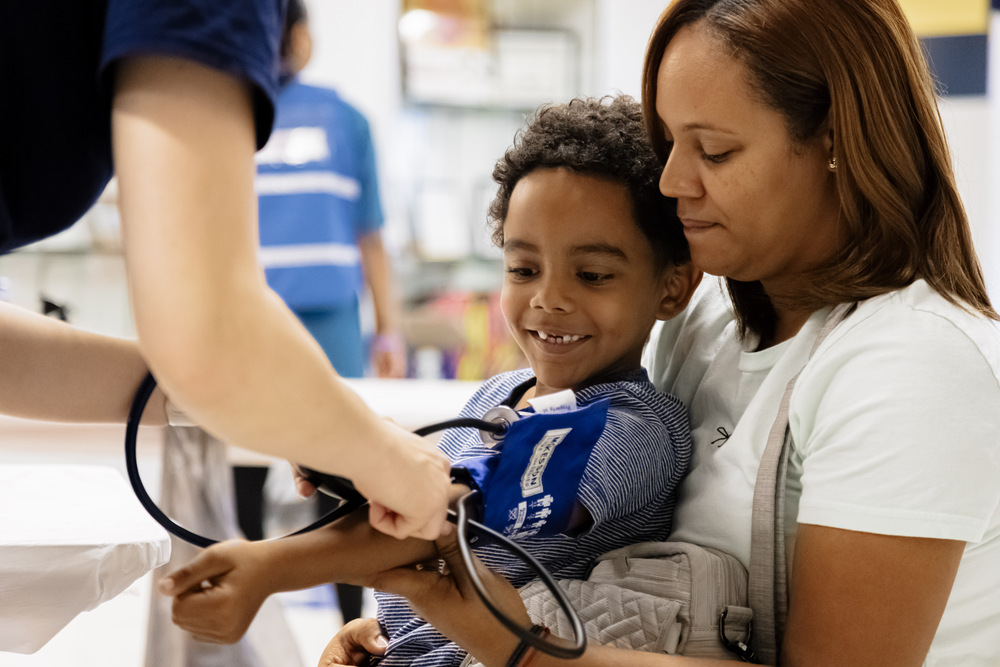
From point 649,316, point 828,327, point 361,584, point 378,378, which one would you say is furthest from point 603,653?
point 378,378

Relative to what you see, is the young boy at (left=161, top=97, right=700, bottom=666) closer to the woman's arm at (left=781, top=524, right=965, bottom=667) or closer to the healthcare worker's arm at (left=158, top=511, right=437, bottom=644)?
the healthcare worker's arm at (left=158, top=511, right=437, bottom=644)

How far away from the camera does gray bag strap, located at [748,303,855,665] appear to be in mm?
881

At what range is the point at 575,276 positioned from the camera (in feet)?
3.79

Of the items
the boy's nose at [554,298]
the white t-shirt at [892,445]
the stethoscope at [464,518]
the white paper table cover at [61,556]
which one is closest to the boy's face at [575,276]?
the boy's nose at [554,298]

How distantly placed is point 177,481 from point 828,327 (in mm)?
785

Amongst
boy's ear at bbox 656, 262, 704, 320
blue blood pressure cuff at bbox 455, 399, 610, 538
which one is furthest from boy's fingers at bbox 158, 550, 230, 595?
boy's ear at bbox 656, 262, 704, 320

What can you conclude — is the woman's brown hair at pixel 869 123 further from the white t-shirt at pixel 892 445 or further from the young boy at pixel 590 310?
the young boy at pixel 590 310

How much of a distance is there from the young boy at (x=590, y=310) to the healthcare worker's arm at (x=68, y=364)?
0.35m

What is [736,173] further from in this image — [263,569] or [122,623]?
[122,623]

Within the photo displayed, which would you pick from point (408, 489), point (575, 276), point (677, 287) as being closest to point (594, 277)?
point (575, 276)

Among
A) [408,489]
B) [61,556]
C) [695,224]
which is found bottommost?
[61,556]

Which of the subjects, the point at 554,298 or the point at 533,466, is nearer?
the point at 533,466

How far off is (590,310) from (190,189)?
71 cm

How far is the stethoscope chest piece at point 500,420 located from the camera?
844mm
